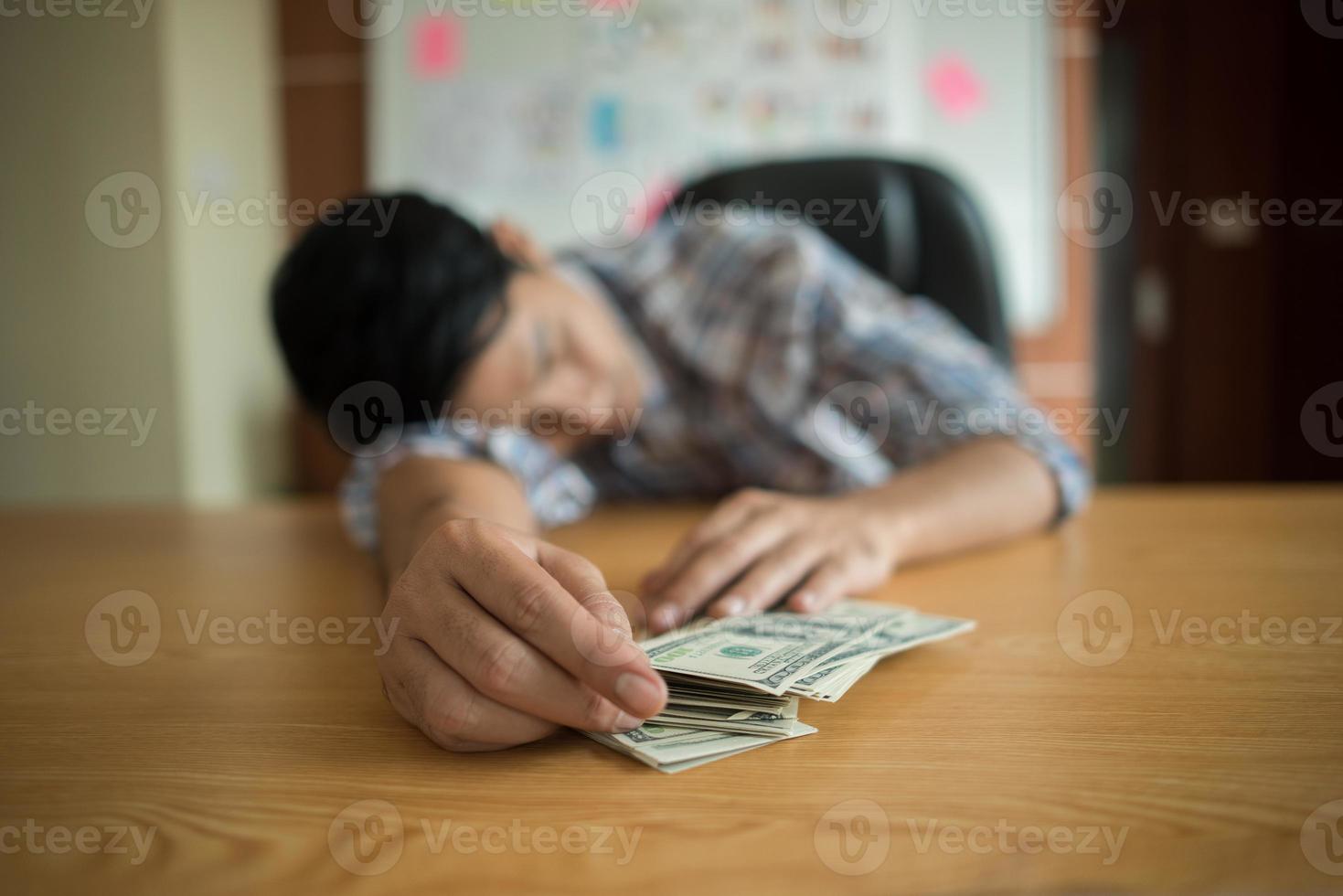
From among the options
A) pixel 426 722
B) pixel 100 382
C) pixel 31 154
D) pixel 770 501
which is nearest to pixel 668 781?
pixel 426 722

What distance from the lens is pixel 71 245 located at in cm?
218

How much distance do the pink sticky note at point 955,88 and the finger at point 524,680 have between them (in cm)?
249

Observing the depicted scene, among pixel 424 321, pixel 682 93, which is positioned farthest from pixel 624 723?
pixel 682 93

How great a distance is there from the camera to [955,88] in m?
2.53

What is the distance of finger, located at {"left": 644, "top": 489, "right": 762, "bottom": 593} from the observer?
648mm

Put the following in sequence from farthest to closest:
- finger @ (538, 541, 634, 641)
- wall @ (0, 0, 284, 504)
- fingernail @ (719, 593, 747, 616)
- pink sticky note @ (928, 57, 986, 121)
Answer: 1. pink sticky note @ (928, 57, 986, 121)
2. wall @ (0, 0, 284, 504)
3. fingernail @ (719, 593, 747, 616)
4. finger @ (538, 541, 634, 641)

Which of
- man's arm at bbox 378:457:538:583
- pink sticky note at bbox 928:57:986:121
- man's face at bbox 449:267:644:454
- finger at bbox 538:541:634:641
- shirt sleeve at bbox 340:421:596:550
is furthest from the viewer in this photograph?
pink sticky note at bbox 928:57:986:121

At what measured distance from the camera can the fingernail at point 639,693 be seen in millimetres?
397

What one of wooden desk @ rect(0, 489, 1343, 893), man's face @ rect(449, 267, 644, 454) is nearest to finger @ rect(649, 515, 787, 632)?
wooden desk @ rect(0, 489, 1343, 893)

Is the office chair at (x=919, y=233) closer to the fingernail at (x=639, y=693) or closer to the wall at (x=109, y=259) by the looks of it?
the fingernail at (x=639, y=693)

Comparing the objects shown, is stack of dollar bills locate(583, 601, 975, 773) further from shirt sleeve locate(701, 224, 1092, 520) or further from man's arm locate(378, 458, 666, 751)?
shirt sleeve locate(701, 224, 1092, 520)

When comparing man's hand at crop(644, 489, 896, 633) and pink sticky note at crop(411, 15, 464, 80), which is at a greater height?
pink sticky note at crop(411, 15, 464, 80)

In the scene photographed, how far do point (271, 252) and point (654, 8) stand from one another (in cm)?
129

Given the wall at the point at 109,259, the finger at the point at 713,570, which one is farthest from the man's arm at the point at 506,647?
the wall at the point at 109,259
